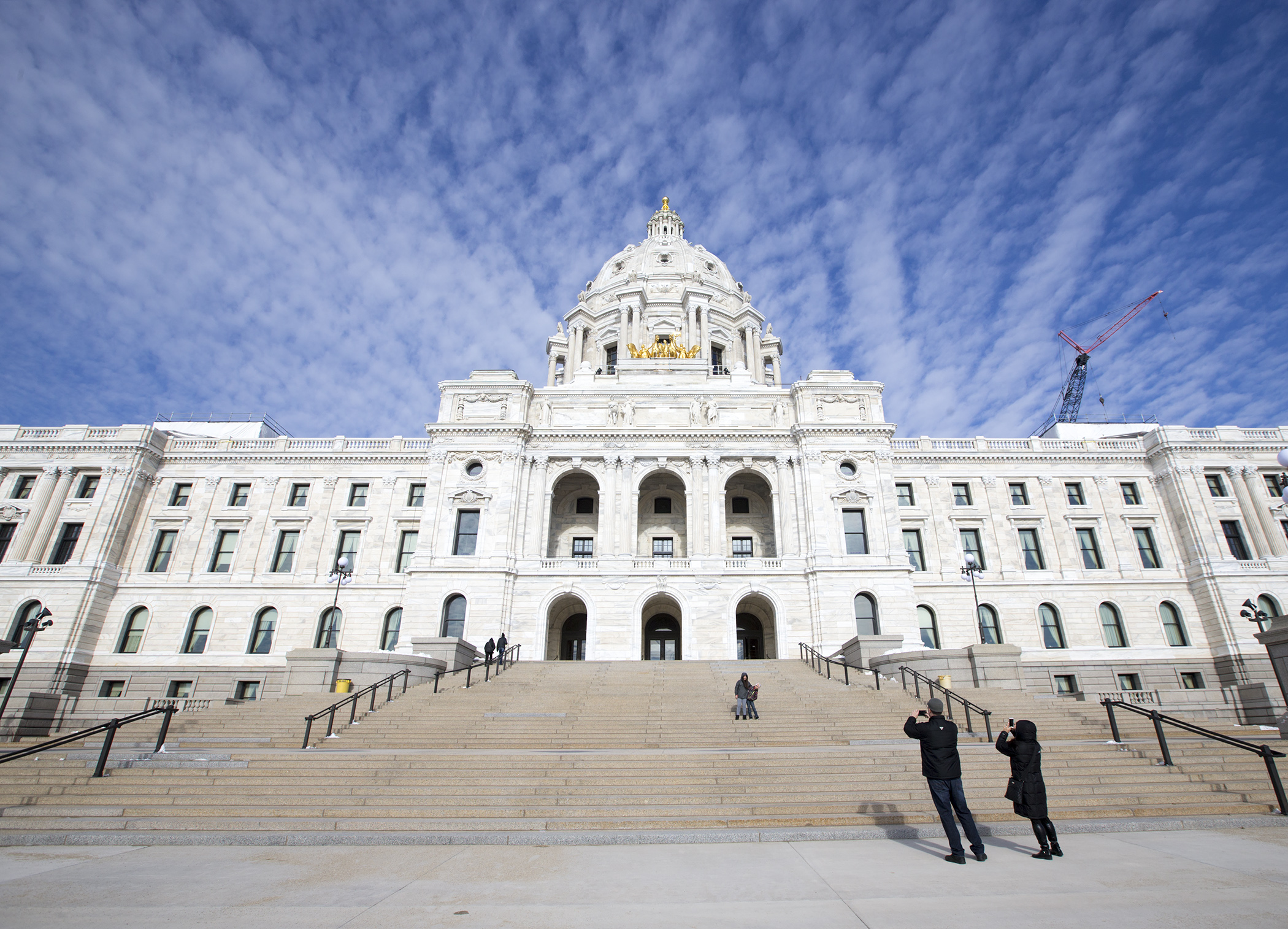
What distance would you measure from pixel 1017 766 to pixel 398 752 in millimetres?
12148

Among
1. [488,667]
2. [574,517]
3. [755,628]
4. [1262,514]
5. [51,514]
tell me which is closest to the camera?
[488,667]

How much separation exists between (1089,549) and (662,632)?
2669 cm

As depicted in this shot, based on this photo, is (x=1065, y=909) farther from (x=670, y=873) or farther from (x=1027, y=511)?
(x=1027, y=511)

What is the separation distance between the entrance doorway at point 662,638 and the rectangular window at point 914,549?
14.7m

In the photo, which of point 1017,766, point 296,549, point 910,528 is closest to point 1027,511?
point 910,528

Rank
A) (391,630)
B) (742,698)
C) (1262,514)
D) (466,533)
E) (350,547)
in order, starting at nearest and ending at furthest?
(742,698) → (466,533) → (391,630) → (1262,514) → (350,547)

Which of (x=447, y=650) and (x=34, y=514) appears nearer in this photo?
(x=447, y=650)

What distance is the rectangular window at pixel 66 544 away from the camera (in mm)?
37906

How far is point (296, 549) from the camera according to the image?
4016 cm

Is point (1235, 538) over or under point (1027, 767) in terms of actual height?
over

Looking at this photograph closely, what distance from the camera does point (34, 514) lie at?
38.2m

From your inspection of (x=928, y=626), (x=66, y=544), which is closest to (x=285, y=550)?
(x=66, y=544)

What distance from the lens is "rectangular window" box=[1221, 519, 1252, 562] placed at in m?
38.7

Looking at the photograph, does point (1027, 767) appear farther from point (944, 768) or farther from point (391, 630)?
point (391, 630)
